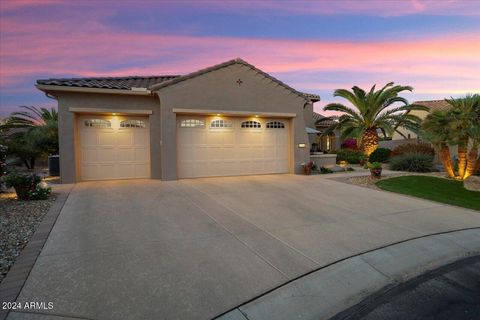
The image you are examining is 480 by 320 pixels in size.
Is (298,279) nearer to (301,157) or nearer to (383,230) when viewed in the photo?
(383,230)

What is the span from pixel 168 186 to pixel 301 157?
279 inches

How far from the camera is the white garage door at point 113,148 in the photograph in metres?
11.7

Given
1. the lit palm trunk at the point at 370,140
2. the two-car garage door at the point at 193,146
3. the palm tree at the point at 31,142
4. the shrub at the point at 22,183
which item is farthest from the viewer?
the lit palm trunk at the point at 370,140

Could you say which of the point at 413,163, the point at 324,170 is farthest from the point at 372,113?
the point at 324,170

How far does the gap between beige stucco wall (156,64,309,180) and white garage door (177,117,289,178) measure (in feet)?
1.92

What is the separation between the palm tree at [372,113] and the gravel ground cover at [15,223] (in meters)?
16.9

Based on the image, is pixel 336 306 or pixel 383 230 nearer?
pixel 336 306

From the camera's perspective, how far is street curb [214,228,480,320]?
324 cm

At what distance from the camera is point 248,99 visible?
42.7 feet

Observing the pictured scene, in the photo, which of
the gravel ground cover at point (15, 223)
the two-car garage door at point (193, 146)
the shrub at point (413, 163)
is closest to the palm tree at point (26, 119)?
the two-car garage door at point (193, 146)

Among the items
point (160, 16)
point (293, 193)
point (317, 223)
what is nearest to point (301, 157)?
point (293, 193)

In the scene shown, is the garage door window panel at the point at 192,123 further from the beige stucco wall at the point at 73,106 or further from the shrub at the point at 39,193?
the shrub at the point at 39,193

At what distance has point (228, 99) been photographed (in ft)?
41.4

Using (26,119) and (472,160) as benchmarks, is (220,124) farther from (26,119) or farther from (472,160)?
(26,119)
